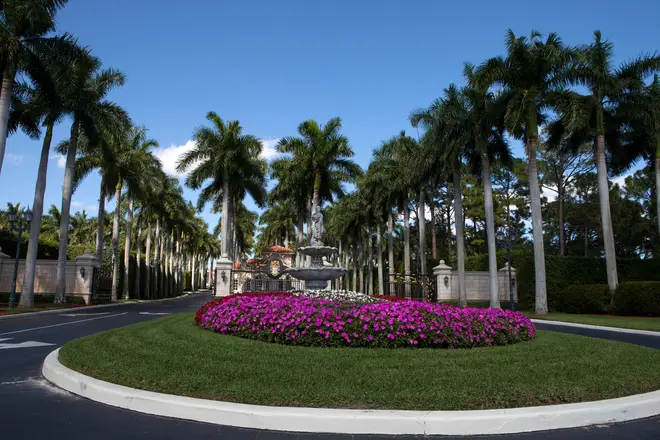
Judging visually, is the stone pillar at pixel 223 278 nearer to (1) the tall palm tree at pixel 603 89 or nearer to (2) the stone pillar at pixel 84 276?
(2) the stone pillar at pixel 84 276

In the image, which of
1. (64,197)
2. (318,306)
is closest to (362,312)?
(318,306)

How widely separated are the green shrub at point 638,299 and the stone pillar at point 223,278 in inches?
775

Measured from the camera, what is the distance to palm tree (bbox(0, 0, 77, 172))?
782 inches

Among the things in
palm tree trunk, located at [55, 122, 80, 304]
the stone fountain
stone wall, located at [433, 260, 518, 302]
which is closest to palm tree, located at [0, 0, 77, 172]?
palm tree trunk, located at [55, 122, 80, 304]

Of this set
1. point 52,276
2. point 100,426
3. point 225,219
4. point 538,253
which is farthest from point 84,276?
point 100,426

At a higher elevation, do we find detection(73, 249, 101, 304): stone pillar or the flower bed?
detection(73, 249, 101, 304): stone pillar

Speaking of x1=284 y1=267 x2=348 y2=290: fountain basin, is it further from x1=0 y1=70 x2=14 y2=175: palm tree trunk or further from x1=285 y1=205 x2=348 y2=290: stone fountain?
x1=0 y1=70 x2=14 y2=175: palm tree trunk

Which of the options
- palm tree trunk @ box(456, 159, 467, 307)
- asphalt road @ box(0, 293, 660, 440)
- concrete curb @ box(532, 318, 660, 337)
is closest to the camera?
asphalt road @ box(0, 293, 660, 440)

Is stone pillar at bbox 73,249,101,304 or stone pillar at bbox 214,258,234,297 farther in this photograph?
stone pillar at bbox 73,249,101,304

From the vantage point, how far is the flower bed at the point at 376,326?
28.0 ft

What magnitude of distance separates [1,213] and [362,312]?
6600 centimetres

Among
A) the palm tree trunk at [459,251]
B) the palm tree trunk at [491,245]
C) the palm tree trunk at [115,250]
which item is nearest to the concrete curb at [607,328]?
the palm tree trunk at [491,245]

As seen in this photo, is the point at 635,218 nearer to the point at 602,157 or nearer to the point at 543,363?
the point at 602,157

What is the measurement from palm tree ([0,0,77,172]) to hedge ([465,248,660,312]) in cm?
2743
